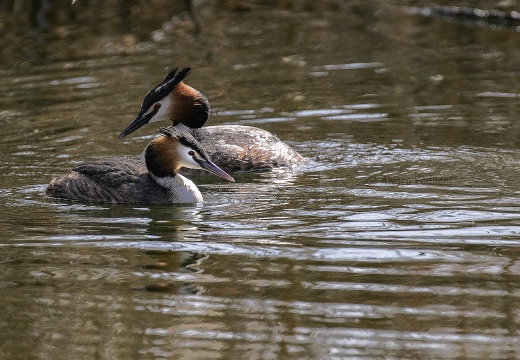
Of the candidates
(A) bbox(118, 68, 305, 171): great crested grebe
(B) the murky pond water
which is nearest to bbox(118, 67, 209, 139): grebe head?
(A) bbox(118, 68, 305, 171): great crested grebe

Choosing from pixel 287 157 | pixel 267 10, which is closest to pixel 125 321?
pixel 287 157

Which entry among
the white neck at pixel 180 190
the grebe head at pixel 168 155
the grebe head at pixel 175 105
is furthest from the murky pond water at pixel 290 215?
the grebe head at pixel 175 105

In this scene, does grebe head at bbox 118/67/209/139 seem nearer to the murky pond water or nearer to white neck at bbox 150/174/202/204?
the murky pond water

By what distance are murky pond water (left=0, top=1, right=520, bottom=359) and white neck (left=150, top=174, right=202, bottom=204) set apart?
0.14m

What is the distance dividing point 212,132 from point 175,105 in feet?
1.63

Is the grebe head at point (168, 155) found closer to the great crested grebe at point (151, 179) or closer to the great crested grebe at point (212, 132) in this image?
the great crested grebe at point (151, 179)

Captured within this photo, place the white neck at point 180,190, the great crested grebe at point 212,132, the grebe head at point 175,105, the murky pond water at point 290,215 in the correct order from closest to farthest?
the murky pond water at point 290,215, the white neck at point 180,190, the great crested grebe at point 212,132, the grebe head at point 175,105

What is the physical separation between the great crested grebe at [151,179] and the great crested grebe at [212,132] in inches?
41.8

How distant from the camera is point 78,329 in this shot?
213 inches

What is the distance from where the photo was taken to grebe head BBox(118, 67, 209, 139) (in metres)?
10.0

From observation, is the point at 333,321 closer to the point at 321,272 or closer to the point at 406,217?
the point at 321,272

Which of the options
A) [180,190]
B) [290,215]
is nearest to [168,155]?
[180,190]

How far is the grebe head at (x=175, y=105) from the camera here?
10.0m

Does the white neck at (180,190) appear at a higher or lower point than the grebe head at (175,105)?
lower
